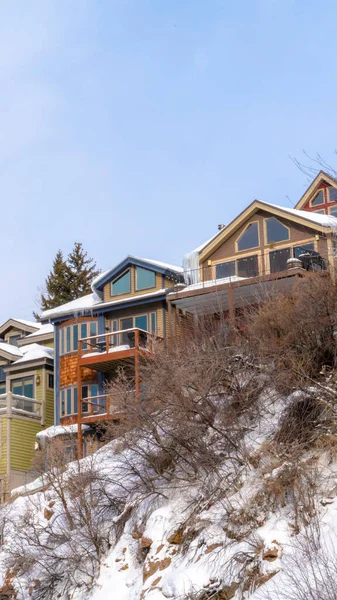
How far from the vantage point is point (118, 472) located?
81.8 feet

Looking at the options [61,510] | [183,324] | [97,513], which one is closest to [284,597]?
[97,513]

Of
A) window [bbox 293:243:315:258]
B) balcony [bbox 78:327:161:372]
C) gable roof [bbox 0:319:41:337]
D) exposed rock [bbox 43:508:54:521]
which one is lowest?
exposed rock [bbox 43:508:54:521]

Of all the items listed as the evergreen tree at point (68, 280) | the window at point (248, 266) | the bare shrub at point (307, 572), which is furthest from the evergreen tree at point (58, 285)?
the bare shrub at point (307, 572)


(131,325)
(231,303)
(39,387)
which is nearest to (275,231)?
(231,303)

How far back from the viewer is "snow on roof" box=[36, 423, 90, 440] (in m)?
35.5

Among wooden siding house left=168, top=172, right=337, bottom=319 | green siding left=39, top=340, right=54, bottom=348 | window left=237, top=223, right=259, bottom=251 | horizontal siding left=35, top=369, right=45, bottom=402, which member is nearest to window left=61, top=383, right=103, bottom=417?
horizontal siding left=35, top=369, right=45, bottom=402

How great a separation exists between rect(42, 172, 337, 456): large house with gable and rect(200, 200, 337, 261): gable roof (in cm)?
4

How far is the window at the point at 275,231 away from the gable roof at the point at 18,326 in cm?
1619

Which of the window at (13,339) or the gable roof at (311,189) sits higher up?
the gable roof at (311,189)

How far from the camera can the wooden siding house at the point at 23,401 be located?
125 feet

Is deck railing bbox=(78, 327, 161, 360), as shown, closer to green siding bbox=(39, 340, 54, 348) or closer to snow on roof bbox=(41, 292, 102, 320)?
snow on roof bbox=(41, 292, 102, 320)

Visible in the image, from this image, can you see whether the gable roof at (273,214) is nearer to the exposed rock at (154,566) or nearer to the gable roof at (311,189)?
the gable roof at (311,189)

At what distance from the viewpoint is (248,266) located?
1373 inches

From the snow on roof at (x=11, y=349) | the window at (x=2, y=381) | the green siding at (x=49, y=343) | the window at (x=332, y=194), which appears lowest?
the window at (x=2, y=381)
